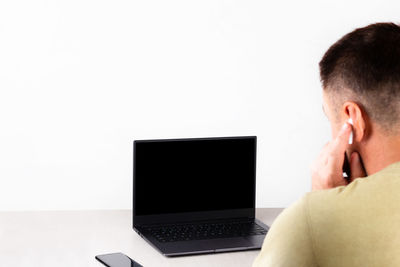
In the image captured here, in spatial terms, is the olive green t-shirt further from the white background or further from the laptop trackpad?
the white background

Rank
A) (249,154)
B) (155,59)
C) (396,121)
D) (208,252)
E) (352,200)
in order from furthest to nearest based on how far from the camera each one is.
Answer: (155,59)
(249,154)
(208,252)
(396,121)
(352,200)

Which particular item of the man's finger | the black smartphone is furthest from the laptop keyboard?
the man's finger

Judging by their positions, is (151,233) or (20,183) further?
(20,183)

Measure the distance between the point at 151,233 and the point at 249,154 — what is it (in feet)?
1.28

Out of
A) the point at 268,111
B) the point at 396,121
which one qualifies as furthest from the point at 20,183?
the point at 396,121

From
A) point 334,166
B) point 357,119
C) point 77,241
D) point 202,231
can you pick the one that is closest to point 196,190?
point 202,231

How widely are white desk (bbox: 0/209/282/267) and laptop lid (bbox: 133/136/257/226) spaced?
102 millimetres

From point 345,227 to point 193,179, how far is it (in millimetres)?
1087

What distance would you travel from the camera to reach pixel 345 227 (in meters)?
0.95

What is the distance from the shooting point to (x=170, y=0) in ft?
7.07

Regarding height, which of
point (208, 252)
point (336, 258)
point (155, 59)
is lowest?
point (208, 252)

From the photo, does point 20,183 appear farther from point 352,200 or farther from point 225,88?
point 352,200

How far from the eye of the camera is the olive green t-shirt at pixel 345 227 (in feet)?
3.03

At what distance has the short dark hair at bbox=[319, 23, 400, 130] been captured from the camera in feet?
3.47
